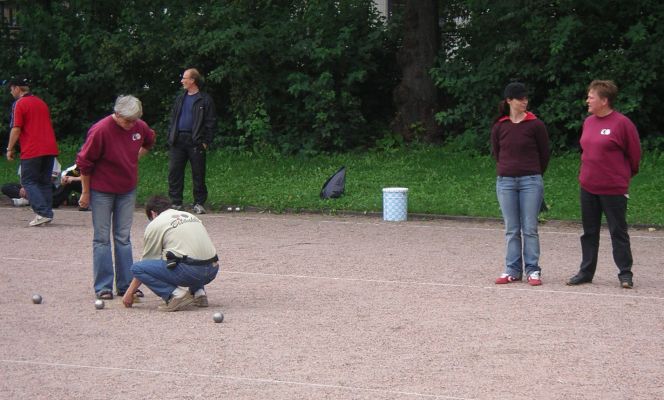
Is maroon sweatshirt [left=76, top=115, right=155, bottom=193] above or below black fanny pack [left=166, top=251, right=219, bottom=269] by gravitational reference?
above

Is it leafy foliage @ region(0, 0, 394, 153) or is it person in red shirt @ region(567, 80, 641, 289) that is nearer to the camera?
person in red shirt @ region(567, 80, 641, 289)

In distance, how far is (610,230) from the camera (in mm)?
10547

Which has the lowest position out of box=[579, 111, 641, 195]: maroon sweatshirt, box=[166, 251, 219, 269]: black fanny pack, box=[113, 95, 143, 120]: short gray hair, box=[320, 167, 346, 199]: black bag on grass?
box=[320, 167, 346, 199]: black bag on grass

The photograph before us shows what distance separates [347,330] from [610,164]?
A: 10.1ft

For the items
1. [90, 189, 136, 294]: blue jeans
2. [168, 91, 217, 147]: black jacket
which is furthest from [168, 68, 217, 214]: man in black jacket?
Result: [90, 189, 136, 294]: blue jeans

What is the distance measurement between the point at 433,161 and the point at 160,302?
11087mm

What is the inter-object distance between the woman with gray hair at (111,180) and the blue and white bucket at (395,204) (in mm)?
5764

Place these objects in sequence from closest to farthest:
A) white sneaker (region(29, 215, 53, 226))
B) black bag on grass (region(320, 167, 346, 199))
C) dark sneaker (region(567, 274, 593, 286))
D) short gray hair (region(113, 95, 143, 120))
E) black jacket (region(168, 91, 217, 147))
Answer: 1. short gray hair (region(113, 95, 143, 120))
2. dark sneaker (region(567, 274, 593, 286))
3. white sneaker (region(29, 215, 53, 226))
4. black jacket (region(168, 91, 217, 147))
5. black bag on grass (region(320, 167, 346, 199))

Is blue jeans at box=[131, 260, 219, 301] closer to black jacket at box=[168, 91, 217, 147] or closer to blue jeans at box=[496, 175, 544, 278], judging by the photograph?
blue jeans at box=[496, 175, 544, 278]

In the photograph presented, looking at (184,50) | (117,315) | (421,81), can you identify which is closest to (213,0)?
(184,50)

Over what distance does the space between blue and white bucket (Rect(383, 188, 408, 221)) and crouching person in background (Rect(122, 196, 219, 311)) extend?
20.2 feet

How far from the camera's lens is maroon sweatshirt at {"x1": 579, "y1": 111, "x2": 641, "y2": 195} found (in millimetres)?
10320

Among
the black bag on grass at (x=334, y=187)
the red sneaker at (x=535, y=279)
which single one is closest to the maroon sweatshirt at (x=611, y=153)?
the red sneaker at (x=535, y=279)

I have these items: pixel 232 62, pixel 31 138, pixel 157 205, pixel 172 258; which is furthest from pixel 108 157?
pixel 232 62
